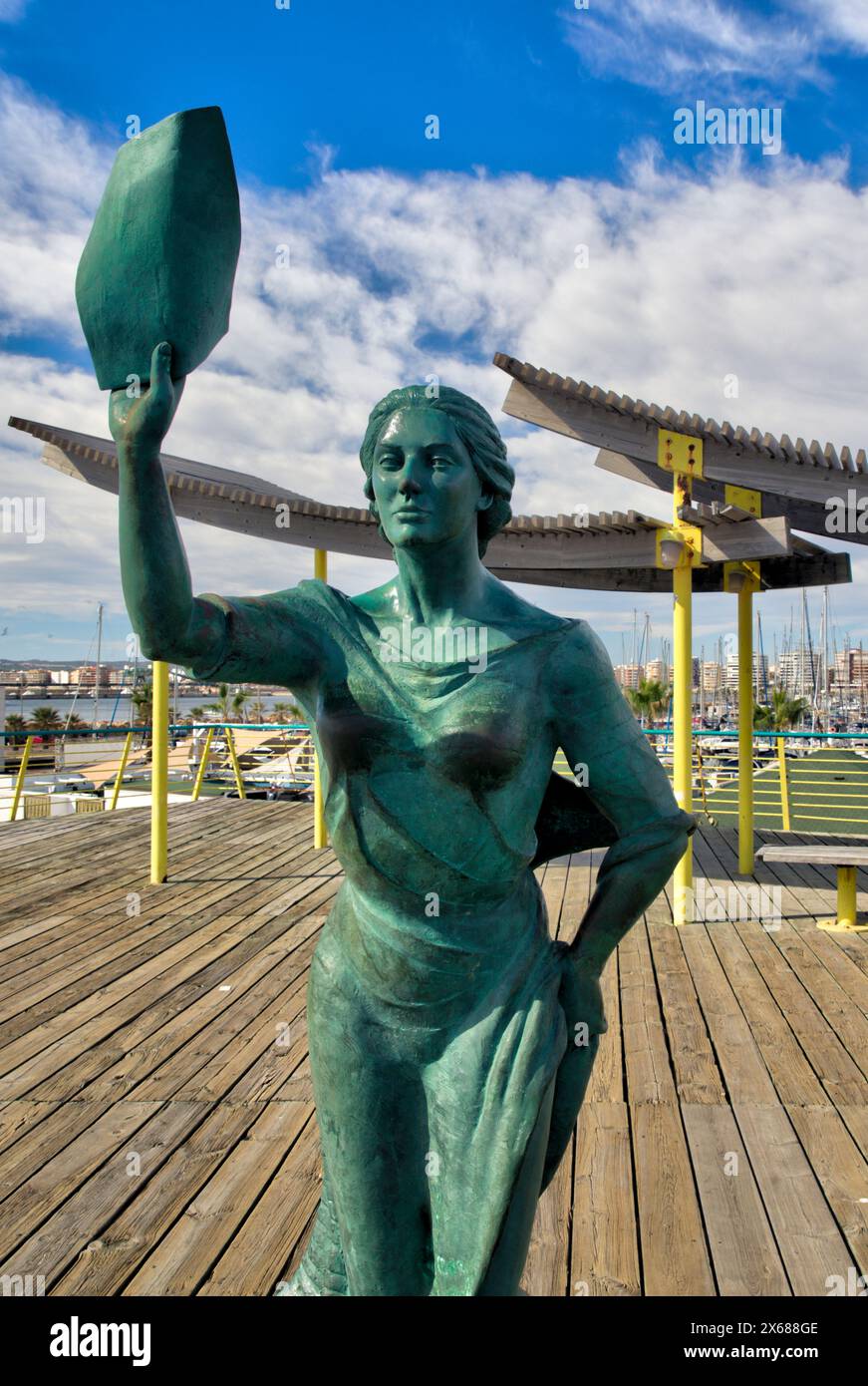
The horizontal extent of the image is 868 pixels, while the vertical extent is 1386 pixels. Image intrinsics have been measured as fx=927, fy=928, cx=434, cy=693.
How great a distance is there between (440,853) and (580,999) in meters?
0.42

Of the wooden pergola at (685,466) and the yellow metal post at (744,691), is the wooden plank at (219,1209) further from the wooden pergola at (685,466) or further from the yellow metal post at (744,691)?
the yellow metal post at (744,691)

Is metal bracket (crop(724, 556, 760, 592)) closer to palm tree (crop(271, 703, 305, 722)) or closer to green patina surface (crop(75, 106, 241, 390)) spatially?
palm tree (crop(271, 703, 305, 722))

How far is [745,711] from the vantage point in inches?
303

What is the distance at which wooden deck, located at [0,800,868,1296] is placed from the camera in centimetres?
273

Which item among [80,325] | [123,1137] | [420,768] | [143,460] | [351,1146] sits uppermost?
[80,325]

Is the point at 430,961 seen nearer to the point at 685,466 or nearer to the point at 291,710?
the point at 685,466

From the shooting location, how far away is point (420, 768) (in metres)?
1.60

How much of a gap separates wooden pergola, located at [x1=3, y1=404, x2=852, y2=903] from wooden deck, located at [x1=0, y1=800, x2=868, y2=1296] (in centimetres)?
133

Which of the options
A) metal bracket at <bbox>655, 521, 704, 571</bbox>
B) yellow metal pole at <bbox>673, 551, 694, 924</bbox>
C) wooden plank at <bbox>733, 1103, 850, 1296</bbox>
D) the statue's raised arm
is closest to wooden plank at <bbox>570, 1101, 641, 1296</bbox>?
wooden plank at <bbox>733, 1103, 850, 1296</bbox>

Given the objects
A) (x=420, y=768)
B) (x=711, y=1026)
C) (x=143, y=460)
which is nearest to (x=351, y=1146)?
(x=420, y=768)
